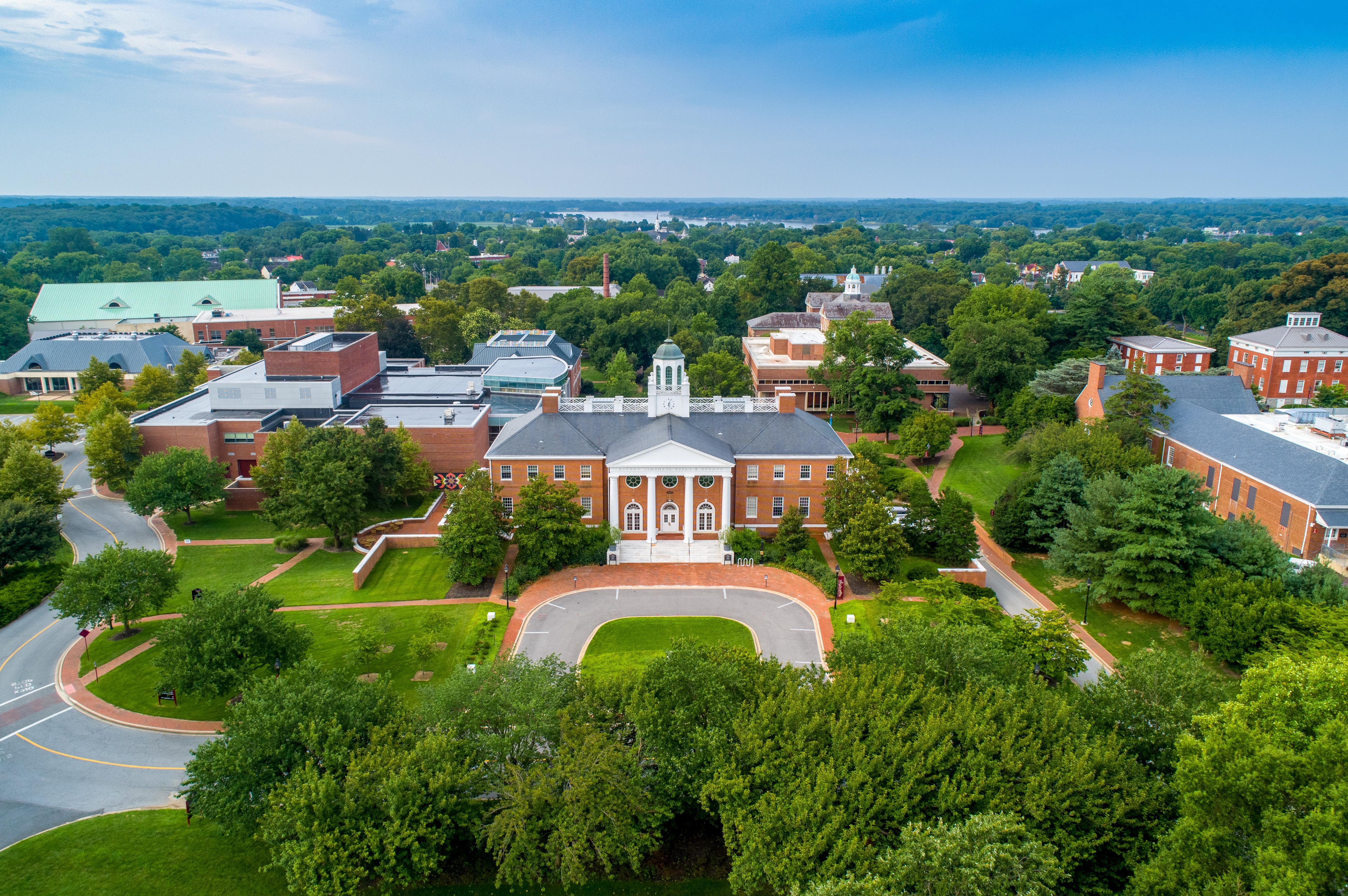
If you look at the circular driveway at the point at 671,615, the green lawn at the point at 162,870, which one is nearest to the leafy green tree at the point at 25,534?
the green lawn at the point at 162,870

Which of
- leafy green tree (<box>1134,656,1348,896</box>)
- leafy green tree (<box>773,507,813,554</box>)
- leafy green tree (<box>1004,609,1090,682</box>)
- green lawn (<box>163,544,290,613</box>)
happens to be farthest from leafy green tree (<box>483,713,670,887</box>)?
green lawn (<box>163,544,290,613</box>)

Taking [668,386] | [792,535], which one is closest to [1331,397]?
[792,535]

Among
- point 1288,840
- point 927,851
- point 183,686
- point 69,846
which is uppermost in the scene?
point 1288,840

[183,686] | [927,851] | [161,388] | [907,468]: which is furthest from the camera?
[161,388]

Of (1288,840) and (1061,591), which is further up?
(1288,840)

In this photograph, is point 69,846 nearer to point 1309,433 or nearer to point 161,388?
point 161,388

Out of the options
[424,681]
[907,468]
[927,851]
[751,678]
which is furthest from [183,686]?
[907,468]
